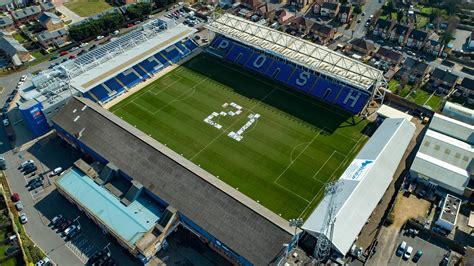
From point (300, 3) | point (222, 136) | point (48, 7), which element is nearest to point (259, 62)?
point (222, 136)

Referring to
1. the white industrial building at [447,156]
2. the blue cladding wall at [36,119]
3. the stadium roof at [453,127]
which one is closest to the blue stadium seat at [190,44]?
the blue cladding wall at [36,119]

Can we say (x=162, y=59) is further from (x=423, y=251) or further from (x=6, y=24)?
(x=423, y=251)

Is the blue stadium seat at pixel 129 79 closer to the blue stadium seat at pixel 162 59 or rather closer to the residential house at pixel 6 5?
the blue stadium seat at pixel 162 59

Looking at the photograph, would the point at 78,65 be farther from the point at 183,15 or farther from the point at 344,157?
the point at 344,157

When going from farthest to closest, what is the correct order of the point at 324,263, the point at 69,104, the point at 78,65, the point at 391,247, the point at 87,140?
the point at 78,65, the point at 69,104, the point at 87,140, the point at 391,247, the point at 324,263

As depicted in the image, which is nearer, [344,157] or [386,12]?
[344,157]

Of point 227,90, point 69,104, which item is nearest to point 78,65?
point 69,104

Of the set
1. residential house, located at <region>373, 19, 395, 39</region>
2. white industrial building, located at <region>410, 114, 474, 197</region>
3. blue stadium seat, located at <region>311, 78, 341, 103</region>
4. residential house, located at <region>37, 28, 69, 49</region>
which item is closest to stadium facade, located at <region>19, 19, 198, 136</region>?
residential house, located at <region>37, 28, 69, 49</region>
